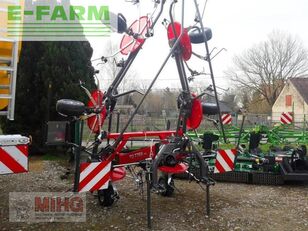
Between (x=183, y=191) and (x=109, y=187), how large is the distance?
1.52m

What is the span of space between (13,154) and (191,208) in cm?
268

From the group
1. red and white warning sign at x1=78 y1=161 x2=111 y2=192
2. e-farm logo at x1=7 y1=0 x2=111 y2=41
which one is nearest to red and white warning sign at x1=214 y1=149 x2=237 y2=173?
red and white warning sign at x1=78 y1=161 x2=111 y2=192

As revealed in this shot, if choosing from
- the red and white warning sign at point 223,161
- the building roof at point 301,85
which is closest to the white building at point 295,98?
the building roof at point 301,85

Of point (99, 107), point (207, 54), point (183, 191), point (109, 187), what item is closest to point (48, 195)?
point (109, 187)

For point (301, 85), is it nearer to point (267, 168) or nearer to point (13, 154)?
point (267, 168)

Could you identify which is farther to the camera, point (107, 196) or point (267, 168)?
point (267, 168)

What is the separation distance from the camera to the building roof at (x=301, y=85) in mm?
39909

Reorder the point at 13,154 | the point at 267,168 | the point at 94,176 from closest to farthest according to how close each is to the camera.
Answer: the point at 13,154
the point at 94,176
the point at 267,168

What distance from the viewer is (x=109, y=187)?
504cm

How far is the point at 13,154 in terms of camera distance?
3.33 m

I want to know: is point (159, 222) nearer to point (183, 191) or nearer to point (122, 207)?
point (122, 207)

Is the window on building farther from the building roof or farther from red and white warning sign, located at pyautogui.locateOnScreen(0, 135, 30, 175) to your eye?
red and white warning sign, located at pyautogui.locateOnScreen(0, 135, 30, 175)

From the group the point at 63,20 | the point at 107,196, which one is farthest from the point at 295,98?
the point at 107,196

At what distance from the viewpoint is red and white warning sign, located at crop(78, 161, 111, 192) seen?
444 centimetres
